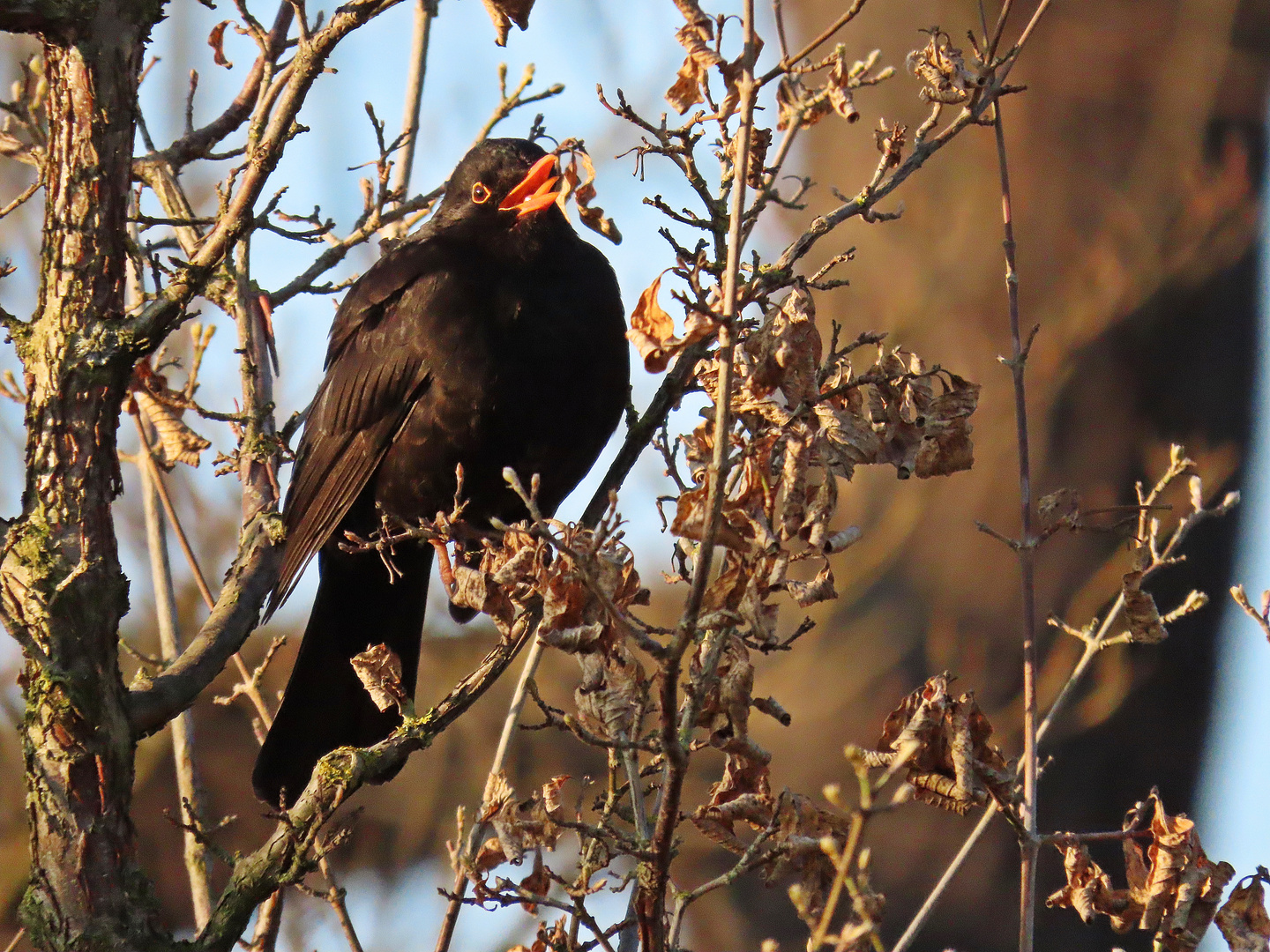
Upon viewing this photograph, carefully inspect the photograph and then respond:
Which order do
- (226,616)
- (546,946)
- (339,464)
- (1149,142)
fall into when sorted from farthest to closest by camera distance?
(1149,142) → (339,464) → (226,616) → (546,946)

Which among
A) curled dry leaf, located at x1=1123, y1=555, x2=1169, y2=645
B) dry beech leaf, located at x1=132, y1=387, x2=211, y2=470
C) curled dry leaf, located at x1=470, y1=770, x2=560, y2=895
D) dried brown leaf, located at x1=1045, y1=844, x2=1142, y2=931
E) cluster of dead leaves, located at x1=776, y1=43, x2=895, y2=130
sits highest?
dry beech leaf, located at x1=132, y1=387, x2=211, y2=470

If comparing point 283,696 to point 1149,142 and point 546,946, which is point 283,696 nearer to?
point 546,946

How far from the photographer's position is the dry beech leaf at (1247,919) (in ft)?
7.58

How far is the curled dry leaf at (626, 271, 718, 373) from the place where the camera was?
1.97 metres

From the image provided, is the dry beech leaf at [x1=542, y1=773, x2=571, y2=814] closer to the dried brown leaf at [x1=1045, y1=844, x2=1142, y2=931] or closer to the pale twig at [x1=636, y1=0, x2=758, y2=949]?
the pale twig at [x1=636, y1=0, x2=758, y2=949]

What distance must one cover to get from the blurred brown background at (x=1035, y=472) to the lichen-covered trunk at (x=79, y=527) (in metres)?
3.75

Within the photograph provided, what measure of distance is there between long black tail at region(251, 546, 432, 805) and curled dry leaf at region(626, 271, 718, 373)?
2.35 m

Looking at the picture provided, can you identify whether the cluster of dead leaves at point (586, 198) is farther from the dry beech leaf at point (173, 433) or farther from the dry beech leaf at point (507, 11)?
the dry beech leaf at point (173, 433)

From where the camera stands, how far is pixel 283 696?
170 inches

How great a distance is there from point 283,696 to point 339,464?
2.42 feet

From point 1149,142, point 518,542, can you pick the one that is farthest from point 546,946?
point 1149,142

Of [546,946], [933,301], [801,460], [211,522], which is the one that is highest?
[211,522]

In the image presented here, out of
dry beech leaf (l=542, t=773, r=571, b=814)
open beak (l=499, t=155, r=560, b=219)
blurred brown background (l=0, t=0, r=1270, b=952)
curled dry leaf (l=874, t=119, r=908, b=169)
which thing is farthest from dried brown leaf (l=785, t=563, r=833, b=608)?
blurred brown background (l=0, t=0, r=1270, b=952)

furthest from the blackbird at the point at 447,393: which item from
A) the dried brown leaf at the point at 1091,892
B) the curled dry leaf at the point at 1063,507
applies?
the dried brown leaf at the point at 1091,892
